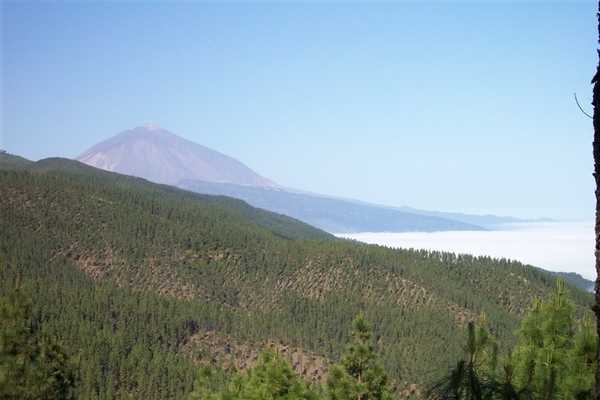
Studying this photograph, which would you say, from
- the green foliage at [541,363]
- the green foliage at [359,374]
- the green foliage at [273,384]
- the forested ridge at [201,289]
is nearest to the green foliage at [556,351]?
the green foliage at [541,363]

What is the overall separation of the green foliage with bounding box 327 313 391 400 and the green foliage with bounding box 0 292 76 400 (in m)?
16.1

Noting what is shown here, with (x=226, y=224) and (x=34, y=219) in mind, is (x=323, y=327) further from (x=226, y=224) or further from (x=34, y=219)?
(x=34, y=219)

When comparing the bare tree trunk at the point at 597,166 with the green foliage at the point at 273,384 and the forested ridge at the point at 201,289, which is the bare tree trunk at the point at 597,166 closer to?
the green foliage at the point at 273,384

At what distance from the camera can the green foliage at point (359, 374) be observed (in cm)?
2575

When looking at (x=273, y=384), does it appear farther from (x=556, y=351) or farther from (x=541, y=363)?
(x=541, y=363)

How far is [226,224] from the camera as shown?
187m

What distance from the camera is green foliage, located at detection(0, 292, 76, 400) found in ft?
101

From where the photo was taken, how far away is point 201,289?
152250 mm

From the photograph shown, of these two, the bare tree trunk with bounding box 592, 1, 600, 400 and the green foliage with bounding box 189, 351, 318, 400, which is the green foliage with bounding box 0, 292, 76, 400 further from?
the bare tree trunk with bounding box 592, 1, 600, 400

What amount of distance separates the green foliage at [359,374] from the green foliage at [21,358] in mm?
16145

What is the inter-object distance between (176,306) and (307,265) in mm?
41257

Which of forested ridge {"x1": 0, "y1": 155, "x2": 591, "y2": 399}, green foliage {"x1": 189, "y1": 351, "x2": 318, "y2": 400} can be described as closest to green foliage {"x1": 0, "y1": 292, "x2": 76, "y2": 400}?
green foliage {"x1": 189, "y1": 351, "x2": 318, "y2": 400}

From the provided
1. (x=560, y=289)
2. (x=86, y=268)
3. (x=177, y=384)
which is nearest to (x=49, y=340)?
(x=560, y=289)

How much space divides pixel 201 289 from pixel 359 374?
129 meters
